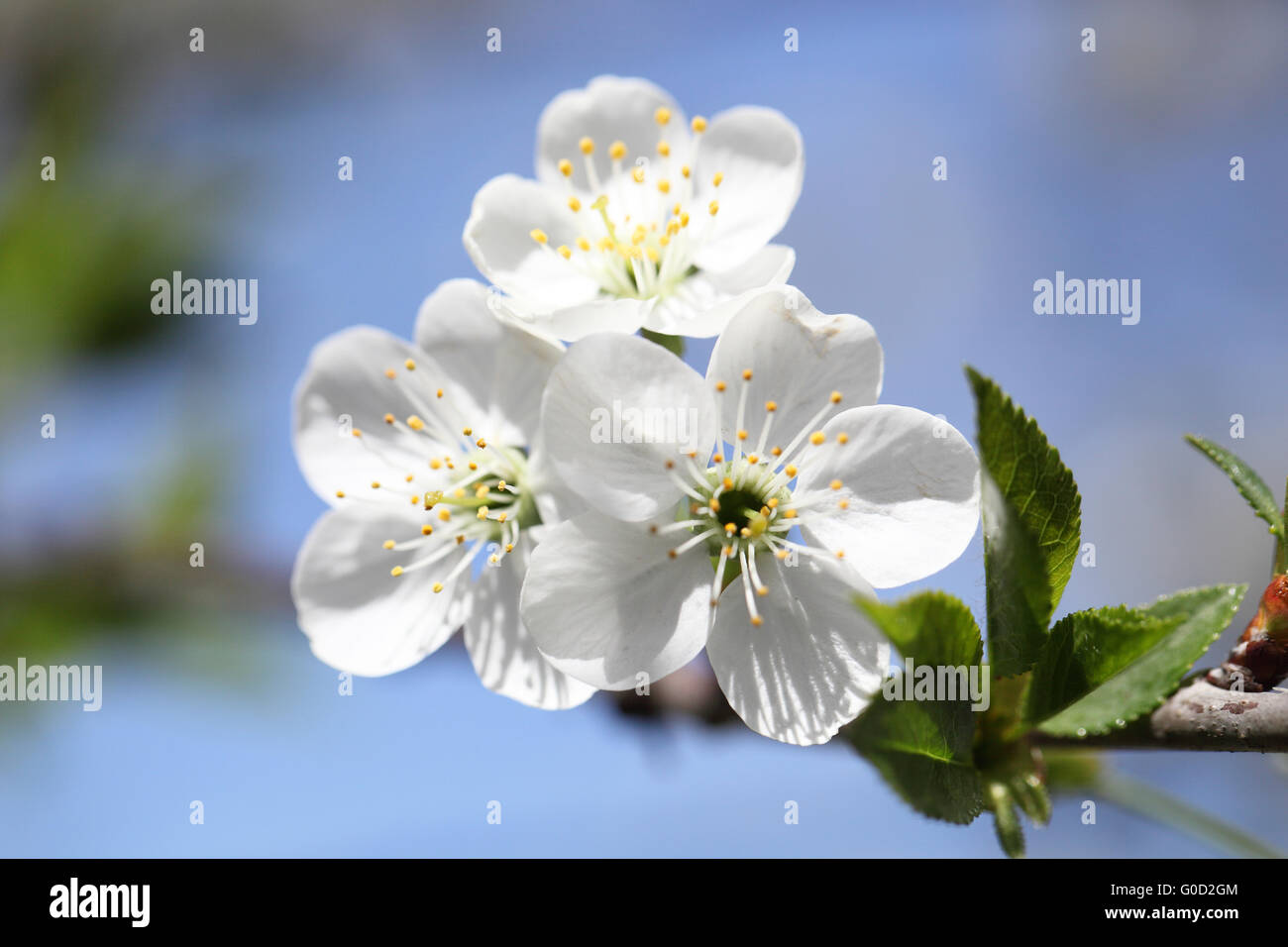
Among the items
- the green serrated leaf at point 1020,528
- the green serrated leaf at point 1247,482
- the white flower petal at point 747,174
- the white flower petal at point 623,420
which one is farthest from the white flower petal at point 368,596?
the green serrated leaf at point 1247,482

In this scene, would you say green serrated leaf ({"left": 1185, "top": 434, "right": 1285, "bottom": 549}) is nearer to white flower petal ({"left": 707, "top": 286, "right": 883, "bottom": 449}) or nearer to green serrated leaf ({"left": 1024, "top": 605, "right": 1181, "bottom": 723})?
green serrated leaf ({"left": 1024, "top": 605, "right": 1181, "bottom": 723})

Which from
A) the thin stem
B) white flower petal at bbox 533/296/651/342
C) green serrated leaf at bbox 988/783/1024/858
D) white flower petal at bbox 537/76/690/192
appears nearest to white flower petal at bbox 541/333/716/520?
white flower petal at bbox 533/296/651/342

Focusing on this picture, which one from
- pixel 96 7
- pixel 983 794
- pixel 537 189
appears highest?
pixel 96 7

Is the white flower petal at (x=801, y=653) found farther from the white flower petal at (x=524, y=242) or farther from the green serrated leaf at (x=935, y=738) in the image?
the white flower petal at (x=524, y=242)

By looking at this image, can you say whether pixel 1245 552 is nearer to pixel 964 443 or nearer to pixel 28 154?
pixel 964 443

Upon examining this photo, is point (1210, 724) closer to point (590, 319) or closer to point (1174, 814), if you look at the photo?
point (1174, 814)

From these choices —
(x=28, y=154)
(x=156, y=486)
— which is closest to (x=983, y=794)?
(x=156, y=486)
